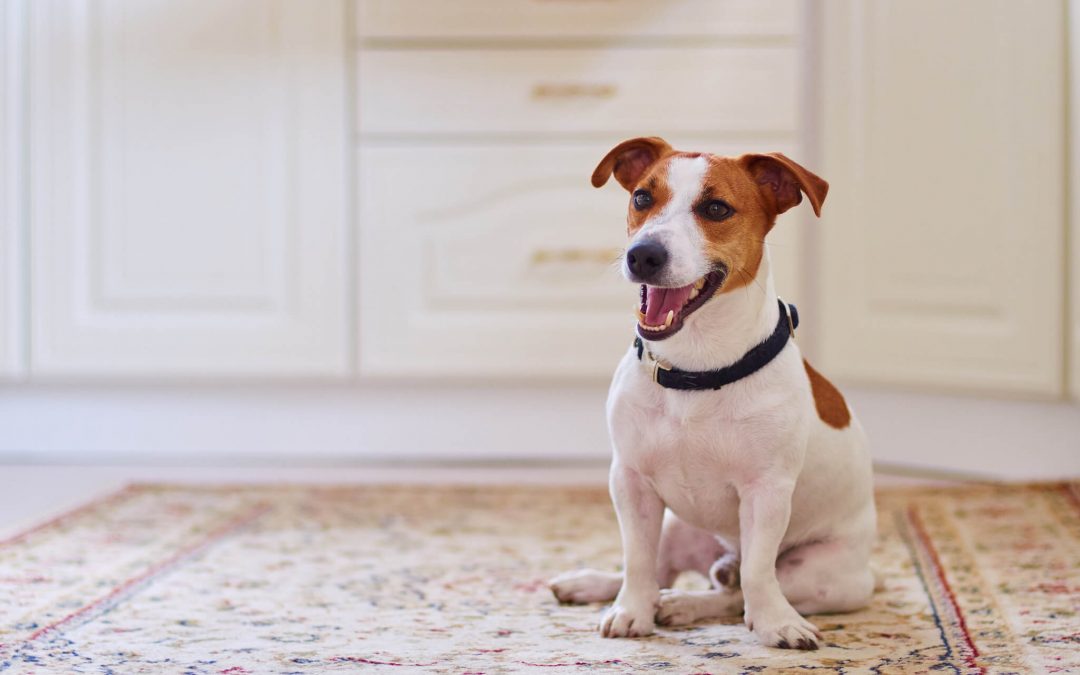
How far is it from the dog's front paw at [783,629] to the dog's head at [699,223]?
0.29 meters

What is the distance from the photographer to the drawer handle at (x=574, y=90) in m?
2.33

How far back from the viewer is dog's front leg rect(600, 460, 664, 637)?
4.25 ft

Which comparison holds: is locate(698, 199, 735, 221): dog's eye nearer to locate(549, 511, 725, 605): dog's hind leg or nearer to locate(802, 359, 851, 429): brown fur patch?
locate(802, 359, 851, 429): brown fur patch

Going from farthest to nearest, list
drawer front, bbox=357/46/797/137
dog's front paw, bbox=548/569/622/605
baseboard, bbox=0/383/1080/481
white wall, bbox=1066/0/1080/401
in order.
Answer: baseboard, bbox=0/383/1080/481 < drawer front, bbox=357/46/797/137 < white wall, bbox=1066/0/1080/401 < dog's front paw, bbox=548/569/622/605

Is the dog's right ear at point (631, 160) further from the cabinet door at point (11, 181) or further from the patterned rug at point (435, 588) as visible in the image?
the cabinet door at point (11, 181)

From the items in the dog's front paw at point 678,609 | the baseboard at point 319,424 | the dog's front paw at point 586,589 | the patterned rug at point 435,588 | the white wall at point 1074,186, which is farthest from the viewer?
the baseboard at point 319,424

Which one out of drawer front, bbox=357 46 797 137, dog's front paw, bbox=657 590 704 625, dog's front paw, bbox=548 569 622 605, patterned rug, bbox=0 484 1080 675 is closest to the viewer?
patterned rug, bbox=0 484 1080 675

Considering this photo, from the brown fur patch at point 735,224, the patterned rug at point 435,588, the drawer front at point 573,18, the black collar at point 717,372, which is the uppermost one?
the drawer front at point 573,18

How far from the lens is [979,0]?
2211 millimetres

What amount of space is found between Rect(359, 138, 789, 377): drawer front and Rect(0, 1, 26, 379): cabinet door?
63 cm

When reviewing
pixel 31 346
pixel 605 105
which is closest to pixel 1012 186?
pixel 605 105

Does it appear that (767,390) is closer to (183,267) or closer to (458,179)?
(458,179)

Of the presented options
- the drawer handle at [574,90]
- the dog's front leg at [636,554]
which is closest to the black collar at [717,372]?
the dog's front leg at [636,554]

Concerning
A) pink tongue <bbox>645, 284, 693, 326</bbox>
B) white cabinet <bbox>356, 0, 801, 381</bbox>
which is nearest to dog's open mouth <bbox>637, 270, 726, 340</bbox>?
pink tongue <bbox>645, 284, 693, 326</bbox>
